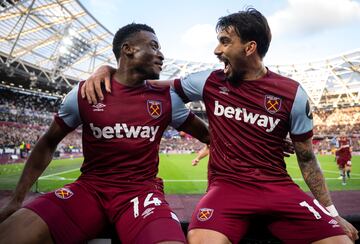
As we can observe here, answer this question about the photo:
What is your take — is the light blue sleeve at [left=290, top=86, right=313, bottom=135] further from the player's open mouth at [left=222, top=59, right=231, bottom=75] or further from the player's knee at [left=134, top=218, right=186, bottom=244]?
→ the player's knee at [left=134, top=218, right=186, bottom=244]

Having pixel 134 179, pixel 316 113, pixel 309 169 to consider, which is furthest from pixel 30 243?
pixel 316 113

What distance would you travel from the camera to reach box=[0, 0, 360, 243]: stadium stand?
92.1ft

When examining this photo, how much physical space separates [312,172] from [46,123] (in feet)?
139

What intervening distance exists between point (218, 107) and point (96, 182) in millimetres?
1219

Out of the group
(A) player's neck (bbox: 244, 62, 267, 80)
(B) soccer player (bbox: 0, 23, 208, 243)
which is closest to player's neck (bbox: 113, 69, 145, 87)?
(B) soccer player (bbox: 0, 23, 208, 243)

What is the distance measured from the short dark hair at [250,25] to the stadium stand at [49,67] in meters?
20.7

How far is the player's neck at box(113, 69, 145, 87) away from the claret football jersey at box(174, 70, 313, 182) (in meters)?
0.69

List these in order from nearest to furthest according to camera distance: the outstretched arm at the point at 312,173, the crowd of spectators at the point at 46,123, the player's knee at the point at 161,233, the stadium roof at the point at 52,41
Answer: the player's knee at the point at 161,233 → the outstretched arm at the point at 312,173 → the stadium roof at the point at 52,41 → the crowd of spectators at the point at 46,123

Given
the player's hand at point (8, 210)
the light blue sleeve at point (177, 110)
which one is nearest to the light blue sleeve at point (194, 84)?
the light blue sleeve at point (177, 110)

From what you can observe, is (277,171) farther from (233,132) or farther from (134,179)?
(134,179)

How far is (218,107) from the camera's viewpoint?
2.76m

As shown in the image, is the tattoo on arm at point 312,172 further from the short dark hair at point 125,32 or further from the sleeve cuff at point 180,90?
the short dark hair at point 125,32

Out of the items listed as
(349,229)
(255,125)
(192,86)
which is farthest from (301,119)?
(192,86)

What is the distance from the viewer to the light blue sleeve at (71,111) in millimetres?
2725
